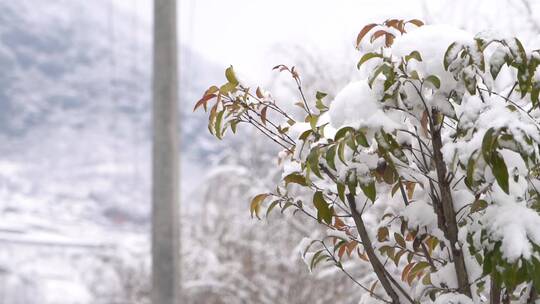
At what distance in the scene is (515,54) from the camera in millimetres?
915

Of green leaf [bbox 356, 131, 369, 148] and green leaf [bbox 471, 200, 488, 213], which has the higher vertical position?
green leaf [bbox 356, 131, 369, 148]

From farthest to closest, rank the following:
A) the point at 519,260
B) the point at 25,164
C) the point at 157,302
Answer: the point at 25,164 → the point at 157,302 → the point at 519,260

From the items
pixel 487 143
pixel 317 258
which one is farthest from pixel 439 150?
pixel 317 258

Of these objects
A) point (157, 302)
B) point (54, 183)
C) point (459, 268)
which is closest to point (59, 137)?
point (54, 183)

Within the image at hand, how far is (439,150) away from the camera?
1.03 metres

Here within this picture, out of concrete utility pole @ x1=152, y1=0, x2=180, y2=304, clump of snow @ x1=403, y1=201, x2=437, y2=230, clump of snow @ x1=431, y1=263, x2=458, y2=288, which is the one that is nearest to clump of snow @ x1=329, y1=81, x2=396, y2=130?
clump of snow @ x1=403, y1=201, x2=437, y2=230

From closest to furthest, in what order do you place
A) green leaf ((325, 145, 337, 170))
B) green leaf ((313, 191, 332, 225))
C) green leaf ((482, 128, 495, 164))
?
1. green leaf ((482, 128, 495, 164))
2. green leaf ((325, 145, 337, 170))
3. green leaf ((313, 191, 332, 225))

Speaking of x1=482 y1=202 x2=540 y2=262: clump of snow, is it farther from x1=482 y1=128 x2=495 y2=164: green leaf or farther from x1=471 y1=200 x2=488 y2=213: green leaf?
x1=482 y1=128 x2=495 y2=164: green leaf

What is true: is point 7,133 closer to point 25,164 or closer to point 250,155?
point 25,164

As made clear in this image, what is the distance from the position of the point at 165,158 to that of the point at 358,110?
2.24 meters

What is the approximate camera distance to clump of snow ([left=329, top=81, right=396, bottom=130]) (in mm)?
925

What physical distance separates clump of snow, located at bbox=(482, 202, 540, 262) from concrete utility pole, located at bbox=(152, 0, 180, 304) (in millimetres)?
2283

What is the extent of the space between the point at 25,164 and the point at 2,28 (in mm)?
6957

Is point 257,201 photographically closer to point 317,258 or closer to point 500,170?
point 317,258
